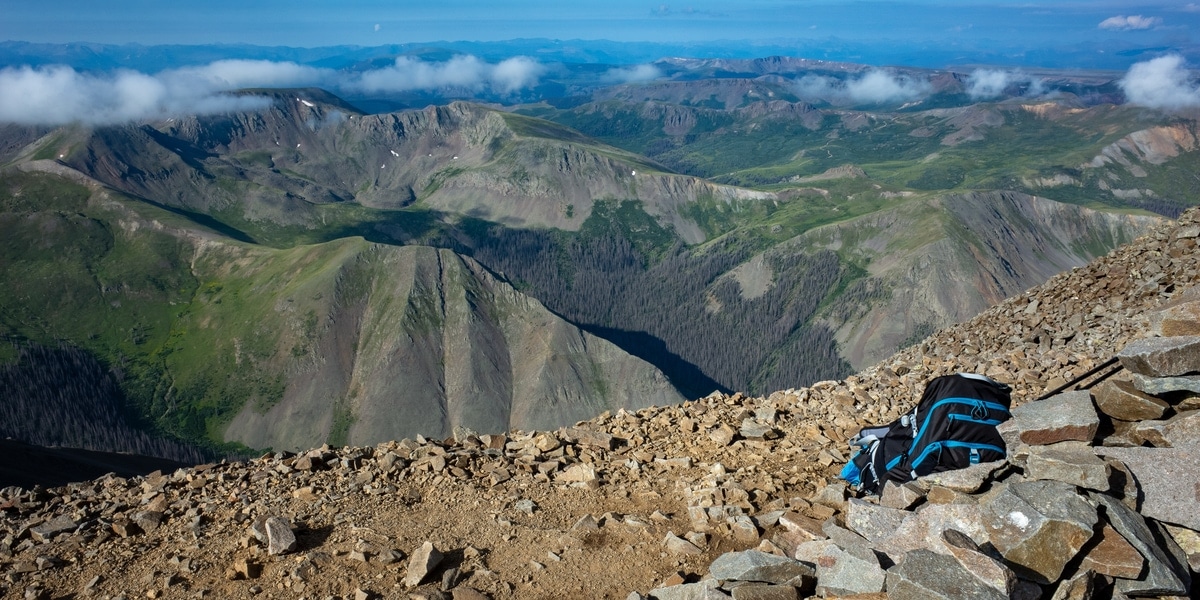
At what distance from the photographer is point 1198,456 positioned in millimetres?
11461

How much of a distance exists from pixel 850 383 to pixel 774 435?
7.46 metres

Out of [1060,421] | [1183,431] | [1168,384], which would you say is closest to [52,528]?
[1060,421]

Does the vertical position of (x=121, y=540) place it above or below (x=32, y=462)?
above

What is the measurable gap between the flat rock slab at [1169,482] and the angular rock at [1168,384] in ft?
6.93

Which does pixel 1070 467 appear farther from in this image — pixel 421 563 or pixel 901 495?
pixel 421 563

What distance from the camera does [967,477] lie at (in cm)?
1250

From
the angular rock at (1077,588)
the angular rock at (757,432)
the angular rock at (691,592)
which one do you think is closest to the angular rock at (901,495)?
the angular rock at (1077,588)

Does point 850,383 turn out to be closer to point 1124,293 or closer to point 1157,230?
point 1124,293

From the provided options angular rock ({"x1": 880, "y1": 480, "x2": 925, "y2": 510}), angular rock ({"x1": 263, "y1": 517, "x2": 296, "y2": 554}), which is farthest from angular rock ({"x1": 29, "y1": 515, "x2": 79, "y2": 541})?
angular rock ({"x1": 880, "y1": 480, "x2": 925, "y2": 510})

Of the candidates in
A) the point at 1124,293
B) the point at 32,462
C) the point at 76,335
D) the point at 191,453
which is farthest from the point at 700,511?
the point at 76,335

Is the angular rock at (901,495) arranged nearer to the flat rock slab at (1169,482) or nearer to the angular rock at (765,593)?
the angular rock at (765,593)

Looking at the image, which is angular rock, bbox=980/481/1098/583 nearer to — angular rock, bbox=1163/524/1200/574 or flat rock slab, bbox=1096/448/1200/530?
flat rock slab, bbox=1096/448/1200/530

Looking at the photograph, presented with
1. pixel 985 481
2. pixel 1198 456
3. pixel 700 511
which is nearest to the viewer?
pixel 1198 456

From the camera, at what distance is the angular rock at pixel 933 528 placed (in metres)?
10.4
